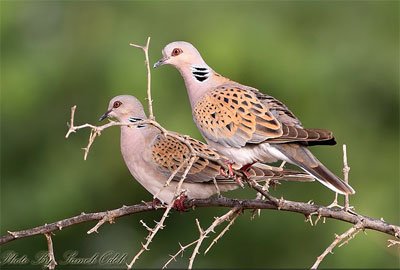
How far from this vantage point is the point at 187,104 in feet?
25.2

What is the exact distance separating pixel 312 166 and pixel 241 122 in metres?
0.47

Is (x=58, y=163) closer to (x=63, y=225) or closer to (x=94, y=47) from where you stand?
(x=94, y=47)

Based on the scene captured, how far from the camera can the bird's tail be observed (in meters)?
4.06

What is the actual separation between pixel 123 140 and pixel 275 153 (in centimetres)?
98

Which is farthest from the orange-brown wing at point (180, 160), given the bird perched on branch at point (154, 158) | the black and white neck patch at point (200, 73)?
the black and white neck patch at point (200, 73)

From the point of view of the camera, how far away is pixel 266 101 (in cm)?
471

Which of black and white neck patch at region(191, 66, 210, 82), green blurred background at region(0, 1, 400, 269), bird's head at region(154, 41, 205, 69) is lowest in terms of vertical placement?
green blurred background at region(0, 1, 400, 269)

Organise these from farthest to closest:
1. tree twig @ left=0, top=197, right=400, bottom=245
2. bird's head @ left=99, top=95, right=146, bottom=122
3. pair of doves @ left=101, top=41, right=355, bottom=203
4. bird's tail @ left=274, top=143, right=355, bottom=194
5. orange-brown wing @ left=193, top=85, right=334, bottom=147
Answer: bird's head @ left=99, top=95, right=146, bottom=122 → orange-brown wing @ left=193, top=85, right=334, bottom=147 → pair of doves @ left=101, top=41, right=355, bottom=203 → bird's tail @ left=274, top=143, right=355, bottom=194 → tree twig @ left=0, top=197, right=400, bottom=245

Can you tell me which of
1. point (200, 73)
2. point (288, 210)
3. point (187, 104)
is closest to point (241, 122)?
point (200, 73)

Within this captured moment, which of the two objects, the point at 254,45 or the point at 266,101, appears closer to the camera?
the point at 266,101

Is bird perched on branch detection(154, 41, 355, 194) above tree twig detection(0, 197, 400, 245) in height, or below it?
above

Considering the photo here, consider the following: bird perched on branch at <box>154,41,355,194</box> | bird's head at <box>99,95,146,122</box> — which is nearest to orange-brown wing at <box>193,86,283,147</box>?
bird perched on branch at <box>154,41,355,194</box>

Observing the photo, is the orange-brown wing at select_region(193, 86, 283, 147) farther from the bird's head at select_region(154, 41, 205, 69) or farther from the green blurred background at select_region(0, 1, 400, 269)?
the green blurred background at select_region(0, 1, 400, 269)

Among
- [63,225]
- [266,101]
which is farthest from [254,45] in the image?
[63,225]
